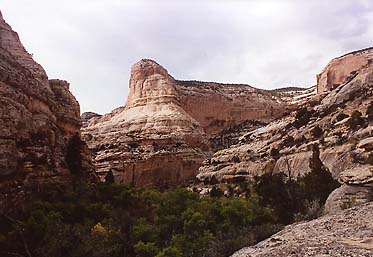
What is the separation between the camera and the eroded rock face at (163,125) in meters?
57.4

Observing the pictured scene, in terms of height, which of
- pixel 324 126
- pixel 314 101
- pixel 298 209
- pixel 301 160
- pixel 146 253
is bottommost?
pixel 146 253

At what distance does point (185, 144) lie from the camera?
6212cm

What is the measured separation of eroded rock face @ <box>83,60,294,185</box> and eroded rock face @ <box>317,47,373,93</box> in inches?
368

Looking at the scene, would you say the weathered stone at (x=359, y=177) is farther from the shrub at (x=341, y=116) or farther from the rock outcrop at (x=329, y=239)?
the shrub at (x=341, y=116)

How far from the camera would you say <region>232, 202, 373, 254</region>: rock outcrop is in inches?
365

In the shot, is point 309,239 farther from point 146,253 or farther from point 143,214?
point 143,214

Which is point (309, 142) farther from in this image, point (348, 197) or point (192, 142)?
point (192, 142)

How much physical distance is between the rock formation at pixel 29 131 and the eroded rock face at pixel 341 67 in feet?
186

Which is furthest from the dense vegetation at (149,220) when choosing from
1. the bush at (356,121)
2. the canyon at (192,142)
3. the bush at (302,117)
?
the bush at (302,117)

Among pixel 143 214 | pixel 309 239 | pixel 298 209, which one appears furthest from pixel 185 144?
pixel 309 239

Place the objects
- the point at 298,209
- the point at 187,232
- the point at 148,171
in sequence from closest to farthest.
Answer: the point at 187,232
the point at 298,209
the point at 148,171

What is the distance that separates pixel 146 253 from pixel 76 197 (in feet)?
32.0

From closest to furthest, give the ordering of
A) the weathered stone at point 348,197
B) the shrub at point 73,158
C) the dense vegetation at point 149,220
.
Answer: the weathered stone at point 348,197 → the dense vegetation at point 149,220 → the shrub at point 73,158

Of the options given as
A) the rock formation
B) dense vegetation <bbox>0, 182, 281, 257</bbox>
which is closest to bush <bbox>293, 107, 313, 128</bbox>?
dense vegetation <bbox>0, 182, 281, 257</bbox>
